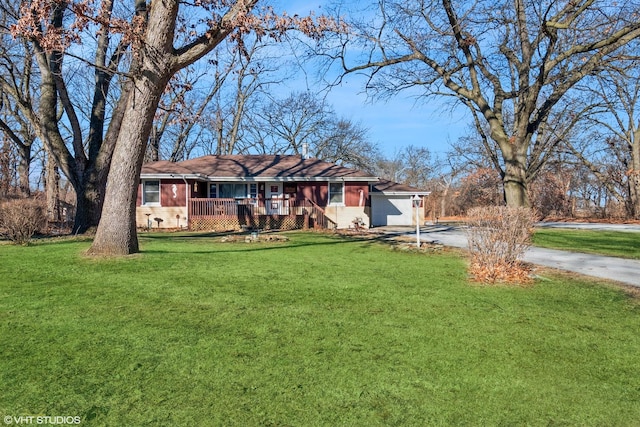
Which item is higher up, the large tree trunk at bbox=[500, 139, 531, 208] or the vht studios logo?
the large tree trunk at bbox=[500, 139, 531, 208]

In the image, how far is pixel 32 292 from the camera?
19.2ft

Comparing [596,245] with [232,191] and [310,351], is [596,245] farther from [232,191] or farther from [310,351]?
[232,191]

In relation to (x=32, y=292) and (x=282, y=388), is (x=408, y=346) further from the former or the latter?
(x=32, y=292)

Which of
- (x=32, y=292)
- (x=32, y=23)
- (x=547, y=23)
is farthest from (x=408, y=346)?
(x=547, y=23)

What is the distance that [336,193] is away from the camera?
25469mm

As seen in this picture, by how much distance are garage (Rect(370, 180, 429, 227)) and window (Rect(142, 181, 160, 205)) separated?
42.9 feet

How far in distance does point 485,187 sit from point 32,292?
39400mm

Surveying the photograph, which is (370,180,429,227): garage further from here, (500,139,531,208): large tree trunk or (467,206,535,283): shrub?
(467,206,535,283): shrub

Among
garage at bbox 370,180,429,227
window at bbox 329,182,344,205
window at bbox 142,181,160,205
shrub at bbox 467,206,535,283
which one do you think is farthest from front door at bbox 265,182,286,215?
shrub at bbox 467,206,535,283

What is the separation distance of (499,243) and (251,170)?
19.5 meters

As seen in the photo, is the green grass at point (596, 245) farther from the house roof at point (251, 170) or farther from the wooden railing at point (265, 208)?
the wooden railing at point (265, 208)

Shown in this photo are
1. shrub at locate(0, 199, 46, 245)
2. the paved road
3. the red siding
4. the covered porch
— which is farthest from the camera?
the red siding

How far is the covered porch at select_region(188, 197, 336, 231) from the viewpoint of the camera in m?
22.6

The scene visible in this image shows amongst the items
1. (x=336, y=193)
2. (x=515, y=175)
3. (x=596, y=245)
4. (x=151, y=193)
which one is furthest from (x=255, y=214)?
(x=596, y=245)
